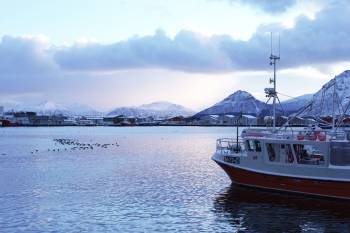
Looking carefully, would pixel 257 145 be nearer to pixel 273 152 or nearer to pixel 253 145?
pixel 253 145

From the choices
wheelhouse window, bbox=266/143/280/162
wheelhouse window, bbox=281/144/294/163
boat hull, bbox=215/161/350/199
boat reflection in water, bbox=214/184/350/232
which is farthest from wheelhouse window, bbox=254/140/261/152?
boat reflection in water, bbox=214/184/350/232

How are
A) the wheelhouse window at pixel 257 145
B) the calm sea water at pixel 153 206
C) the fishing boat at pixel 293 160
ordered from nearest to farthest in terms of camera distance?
the calm sea water at pixel 153 206, the fishing boat at pixel 293 160, the wheelhouse window at pixel 257 145

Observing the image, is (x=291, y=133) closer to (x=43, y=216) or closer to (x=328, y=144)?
(x=328, y=144)

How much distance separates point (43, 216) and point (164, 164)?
1508 inches

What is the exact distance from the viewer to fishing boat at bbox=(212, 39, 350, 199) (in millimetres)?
40188

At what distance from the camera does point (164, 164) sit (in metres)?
72.4

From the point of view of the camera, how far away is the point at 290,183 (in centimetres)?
4234

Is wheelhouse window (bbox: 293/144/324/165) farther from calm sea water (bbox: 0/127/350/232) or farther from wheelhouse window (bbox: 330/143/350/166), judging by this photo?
calm sea water (bbox: 0/127/350/232)

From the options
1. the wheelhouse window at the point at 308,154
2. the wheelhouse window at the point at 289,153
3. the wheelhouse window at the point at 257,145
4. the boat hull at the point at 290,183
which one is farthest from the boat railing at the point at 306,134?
the boat hull at the point at 290,183

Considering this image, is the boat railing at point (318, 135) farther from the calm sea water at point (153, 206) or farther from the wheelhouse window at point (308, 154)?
the calm sea water at point (153, 206)

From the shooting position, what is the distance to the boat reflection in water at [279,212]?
32500 mm

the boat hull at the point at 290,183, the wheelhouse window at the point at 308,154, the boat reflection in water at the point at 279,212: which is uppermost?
the wheelhouse window at the point at 308,154

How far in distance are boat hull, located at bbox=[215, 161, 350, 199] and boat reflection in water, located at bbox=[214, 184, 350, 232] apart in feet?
1.65

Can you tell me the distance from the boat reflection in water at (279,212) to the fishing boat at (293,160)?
92 centimetres
